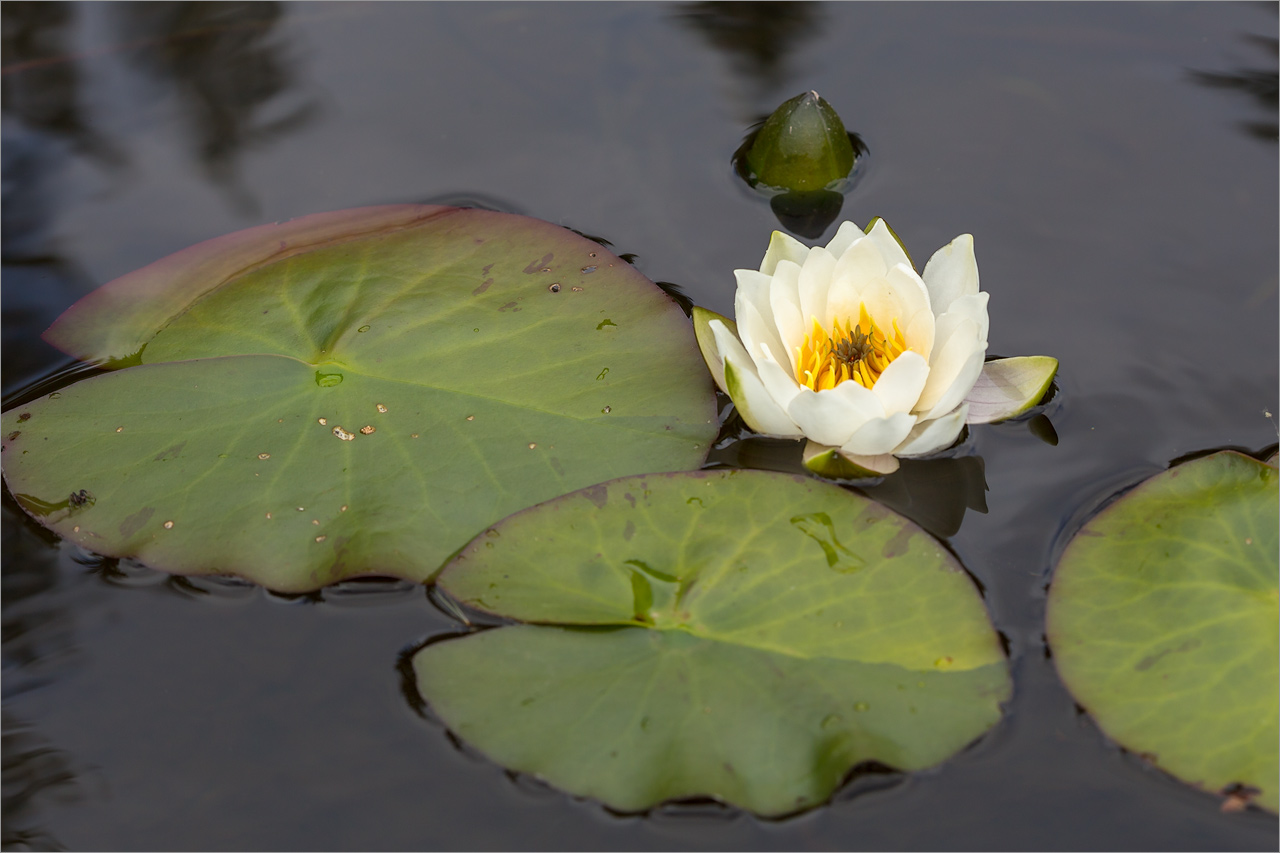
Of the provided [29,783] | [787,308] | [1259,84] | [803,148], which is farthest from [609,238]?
[1259,84]

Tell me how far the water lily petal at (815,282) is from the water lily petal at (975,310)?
0.31 meters

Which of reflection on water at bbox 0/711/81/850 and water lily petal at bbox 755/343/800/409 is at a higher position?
water lily petal at bbox 755/343/800/409

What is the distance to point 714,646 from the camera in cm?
180

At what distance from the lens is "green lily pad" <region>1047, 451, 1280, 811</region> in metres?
1.67

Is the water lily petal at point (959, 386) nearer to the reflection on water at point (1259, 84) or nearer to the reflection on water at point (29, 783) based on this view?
the reflection on water at point (1259, 84)

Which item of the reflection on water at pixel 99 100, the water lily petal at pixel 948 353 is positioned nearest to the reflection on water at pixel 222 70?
the reflection on water at pixel 99 100

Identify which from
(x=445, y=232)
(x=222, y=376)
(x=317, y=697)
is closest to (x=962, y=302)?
(x=445, y=232)

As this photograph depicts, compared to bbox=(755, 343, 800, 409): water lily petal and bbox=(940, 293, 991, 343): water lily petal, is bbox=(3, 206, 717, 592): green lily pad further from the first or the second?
bbox=(940, 293, 991, 343): water lily petal

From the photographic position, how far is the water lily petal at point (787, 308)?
212 centimetres

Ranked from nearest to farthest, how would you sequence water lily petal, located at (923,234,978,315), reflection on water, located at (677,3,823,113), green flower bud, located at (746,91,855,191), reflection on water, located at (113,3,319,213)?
water lily petal, located at (923,234,978,315) → green flower bud, located at (746,91,855,191) → reflection on water, located at (113,3,319,213) → reflection on water, located at (677,3,823,113)

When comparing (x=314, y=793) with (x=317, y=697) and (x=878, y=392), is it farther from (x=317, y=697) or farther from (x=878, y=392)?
(x=878, y=392)

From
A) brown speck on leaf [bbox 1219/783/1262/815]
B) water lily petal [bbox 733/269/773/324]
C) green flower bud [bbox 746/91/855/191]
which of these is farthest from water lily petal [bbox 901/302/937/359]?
brown speck on leaf [bbox 1219/783/1262/815]

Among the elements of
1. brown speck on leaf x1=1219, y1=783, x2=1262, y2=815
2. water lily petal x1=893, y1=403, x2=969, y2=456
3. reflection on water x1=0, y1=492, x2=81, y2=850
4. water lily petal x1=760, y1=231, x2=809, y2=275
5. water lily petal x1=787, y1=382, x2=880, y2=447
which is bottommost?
brown speck on leaf x1=1219, y1=783, x2=1262, y2=815

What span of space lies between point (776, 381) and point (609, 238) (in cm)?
96
